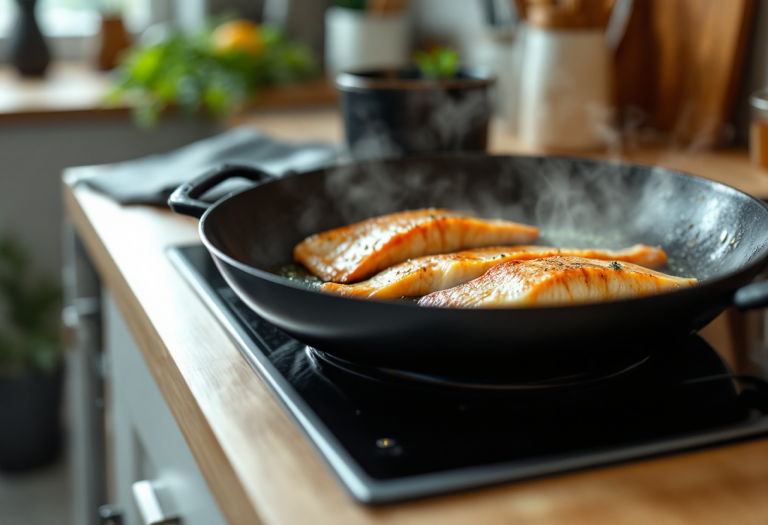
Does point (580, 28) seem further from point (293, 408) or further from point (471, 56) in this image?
point (293, 408)

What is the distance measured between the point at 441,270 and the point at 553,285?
0.17m

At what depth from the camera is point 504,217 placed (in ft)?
3.50

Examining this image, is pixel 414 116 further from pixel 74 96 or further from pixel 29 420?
pixel 29 420

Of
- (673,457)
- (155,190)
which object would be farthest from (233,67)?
(673,457)

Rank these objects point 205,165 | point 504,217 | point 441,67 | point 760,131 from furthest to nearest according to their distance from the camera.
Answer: point 441,67 < point 205,165 < point 760,131 < point 504,217

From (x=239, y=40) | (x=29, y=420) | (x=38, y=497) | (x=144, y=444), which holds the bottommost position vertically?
(x=38, y=497)

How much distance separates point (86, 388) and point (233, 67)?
109 centimetres

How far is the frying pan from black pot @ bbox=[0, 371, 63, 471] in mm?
1605

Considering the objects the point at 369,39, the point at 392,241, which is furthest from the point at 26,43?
the point at 392,241

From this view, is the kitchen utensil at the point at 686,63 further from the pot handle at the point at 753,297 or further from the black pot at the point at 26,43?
the black pot at the point at 26,43

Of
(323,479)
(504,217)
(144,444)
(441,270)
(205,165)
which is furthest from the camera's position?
(205,165)

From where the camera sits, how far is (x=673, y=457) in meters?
0.50

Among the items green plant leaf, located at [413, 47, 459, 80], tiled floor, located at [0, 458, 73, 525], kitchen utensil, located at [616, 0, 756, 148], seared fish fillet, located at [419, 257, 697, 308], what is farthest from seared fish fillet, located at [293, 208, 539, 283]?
tiled floor, located at [0, 458, 73, 525]

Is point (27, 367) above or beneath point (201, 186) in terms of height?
beneath
